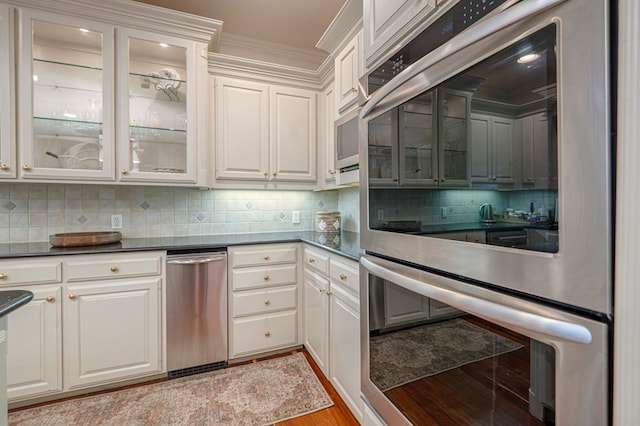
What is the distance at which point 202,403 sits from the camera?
5.88 feet

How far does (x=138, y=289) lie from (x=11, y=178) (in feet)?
3.42

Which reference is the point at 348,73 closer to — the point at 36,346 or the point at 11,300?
the point at 11,300

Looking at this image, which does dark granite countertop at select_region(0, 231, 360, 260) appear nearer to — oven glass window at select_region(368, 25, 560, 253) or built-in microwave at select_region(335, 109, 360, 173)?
built-in microwave at select_region(335, 109, 360, 173)

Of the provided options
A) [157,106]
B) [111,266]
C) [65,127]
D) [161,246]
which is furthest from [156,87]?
[111,266]

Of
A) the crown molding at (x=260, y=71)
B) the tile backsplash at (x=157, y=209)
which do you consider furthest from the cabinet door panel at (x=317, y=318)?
the crown molding at (x=260, y=71)

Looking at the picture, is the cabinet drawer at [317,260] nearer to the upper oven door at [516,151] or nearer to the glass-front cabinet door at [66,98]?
the upper oven door at [516,151]

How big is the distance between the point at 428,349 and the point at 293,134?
7.19ft

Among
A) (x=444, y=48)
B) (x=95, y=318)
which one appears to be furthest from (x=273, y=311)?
(x=444, y=48)

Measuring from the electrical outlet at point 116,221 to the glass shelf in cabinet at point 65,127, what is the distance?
2.12 feet

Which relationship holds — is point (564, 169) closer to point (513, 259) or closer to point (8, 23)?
point (513, 259)

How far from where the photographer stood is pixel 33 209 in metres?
2.16

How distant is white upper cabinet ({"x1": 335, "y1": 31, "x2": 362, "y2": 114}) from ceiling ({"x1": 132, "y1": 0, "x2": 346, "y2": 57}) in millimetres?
606

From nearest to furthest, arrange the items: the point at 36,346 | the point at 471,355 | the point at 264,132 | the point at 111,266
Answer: the point at 471,355 < the point at 36,346 < the point at 111,266 < the point at 264,132

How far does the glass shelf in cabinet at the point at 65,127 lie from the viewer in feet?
6.33
